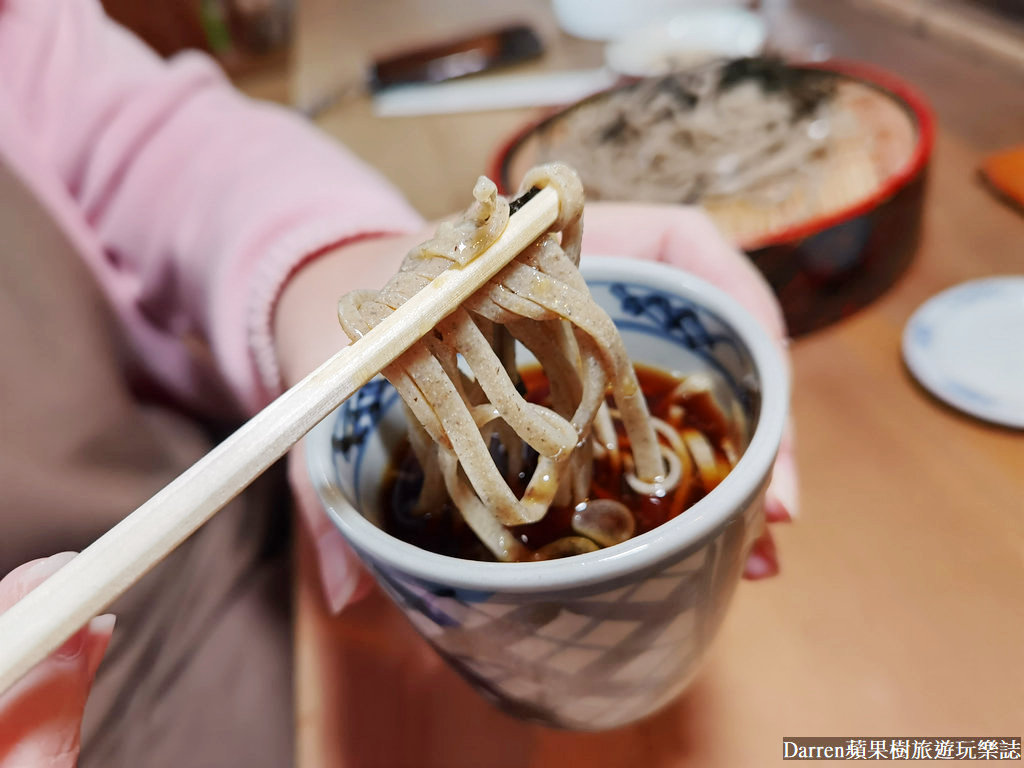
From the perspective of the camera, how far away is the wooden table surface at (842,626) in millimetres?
441

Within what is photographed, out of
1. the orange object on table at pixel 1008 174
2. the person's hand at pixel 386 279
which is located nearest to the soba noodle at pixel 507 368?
the person's hand at pixel 386 279

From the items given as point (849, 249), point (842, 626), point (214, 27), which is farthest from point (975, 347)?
point (214, 27)

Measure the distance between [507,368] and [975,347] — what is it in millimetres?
474

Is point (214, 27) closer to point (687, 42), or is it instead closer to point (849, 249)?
point (687, 42)

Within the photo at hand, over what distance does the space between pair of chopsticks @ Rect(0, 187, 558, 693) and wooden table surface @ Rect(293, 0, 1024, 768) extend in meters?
0.30

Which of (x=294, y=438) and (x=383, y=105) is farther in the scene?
(x=383, y=105)

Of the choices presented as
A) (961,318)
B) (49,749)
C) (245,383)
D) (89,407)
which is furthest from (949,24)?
(49,749)

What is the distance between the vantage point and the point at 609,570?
0.28 meters

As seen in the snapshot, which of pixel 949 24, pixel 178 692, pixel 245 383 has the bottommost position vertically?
pixel 949 24

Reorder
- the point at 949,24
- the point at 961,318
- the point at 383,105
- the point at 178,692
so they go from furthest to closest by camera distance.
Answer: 1. the point at 383,105
2. the point at 949,24
3. the point at 961,318
4. the point at 178,692

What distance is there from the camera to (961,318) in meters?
0.67

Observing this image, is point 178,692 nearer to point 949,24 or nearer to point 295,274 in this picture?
point 295,274

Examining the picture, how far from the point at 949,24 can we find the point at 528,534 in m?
1.23

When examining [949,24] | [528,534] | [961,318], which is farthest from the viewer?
[949,24]
